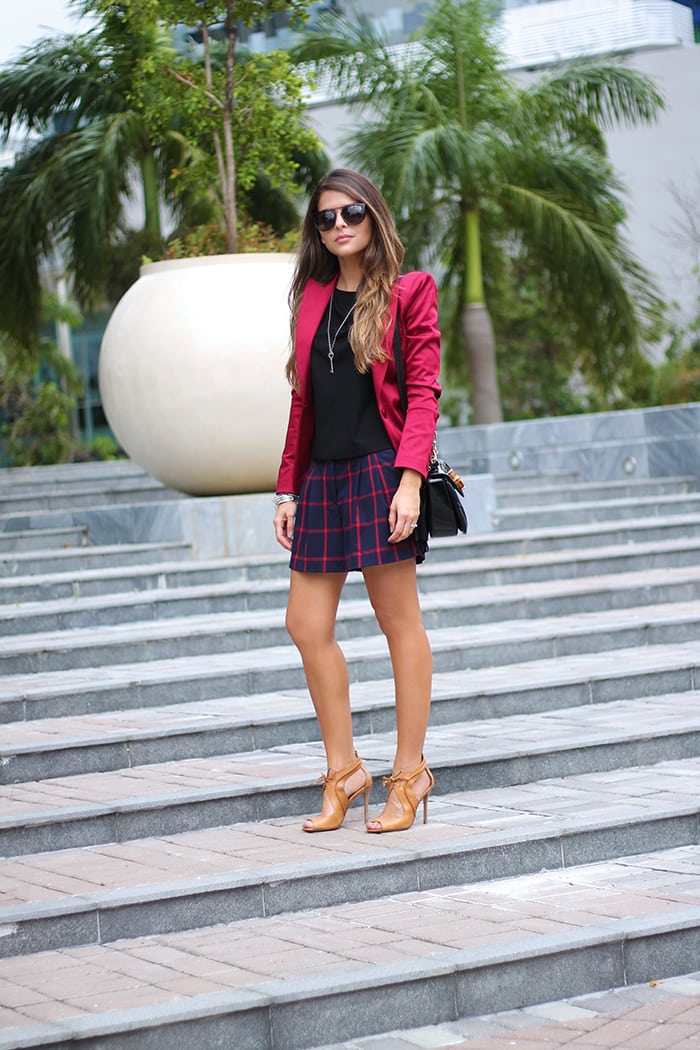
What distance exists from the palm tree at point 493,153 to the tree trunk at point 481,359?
0.04 ft

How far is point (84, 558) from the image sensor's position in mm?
9094

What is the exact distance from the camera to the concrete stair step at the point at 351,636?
6820 millimetres

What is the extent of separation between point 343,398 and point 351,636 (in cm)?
326

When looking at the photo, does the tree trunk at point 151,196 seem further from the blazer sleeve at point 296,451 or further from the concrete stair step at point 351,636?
the blazer sleeve at point 296,451

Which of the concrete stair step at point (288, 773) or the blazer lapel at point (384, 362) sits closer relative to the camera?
the blazer lapel at point (384, 362)

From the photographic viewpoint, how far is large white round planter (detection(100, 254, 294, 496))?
8.83 m

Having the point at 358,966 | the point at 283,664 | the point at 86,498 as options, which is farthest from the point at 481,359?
the point at 358,966

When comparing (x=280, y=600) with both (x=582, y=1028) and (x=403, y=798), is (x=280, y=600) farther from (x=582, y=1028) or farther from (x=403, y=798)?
(x=582, y=1028)

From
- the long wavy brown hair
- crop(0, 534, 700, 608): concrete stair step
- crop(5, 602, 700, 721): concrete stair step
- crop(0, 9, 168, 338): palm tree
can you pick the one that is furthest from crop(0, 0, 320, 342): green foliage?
the long wavy brown hair

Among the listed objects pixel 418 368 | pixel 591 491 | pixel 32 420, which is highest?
pixel 32 420

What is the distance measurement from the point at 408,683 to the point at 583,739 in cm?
121

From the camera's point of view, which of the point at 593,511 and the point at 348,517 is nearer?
the point at 348,517

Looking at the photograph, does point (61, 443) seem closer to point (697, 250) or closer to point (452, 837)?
point (697, 250)

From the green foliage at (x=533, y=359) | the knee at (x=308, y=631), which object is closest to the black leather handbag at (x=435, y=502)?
the knee at (x=308, y=631)
